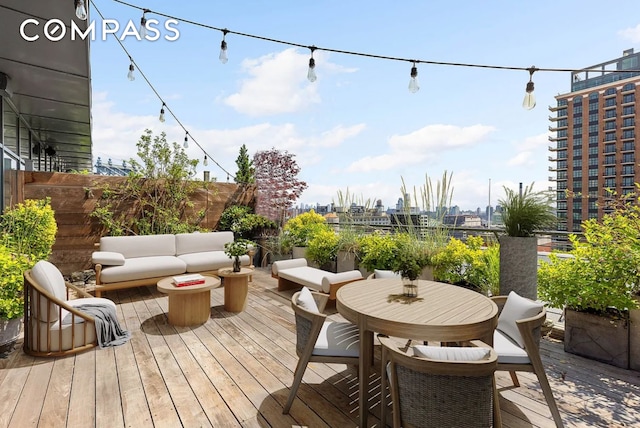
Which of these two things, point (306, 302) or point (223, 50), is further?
point (223, 50)

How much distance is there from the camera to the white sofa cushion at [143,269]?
4.56 meters

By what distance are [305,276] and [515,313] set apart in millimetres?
2841

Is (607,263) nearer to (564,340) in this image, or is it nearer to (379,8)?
(564,340)

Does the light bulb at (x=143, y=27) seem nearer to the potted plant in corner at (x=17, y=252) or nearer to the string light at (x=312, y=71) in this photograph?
the string light at (x=312, y=71)

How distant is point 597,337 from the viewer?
278 centimetres

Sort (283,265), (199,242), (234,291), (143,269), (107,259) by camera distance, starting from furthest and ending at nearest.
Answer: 1. (199,242)
2. (283,265)
3. (143,269)
4. (107,259)
5. (234,291)

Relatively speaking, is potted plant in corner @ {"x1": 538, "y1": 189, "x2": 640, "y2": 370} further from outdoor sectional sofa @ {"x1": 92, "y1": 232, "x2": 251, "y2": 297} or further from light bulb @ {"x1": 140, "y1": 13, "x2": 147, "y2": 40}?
light bulb @ {"x1": 140, "y1": 13, "x2": 147, "y2": 40}

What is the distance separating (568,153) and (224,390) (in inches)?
3542

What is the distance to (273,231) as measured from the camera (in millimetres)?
7598

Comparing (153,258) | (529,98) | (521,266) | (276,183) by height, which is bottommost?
(153,258)

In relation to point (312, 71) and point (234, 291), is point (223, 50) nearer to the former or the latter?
point (312, 71)

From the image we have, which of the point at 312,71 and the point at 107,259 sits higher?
the point at 312,71

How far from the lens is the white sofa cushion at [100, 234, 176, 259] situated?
5.20 meters

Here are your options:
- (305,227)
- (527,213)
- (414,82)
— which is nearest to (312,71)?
(414,82)
